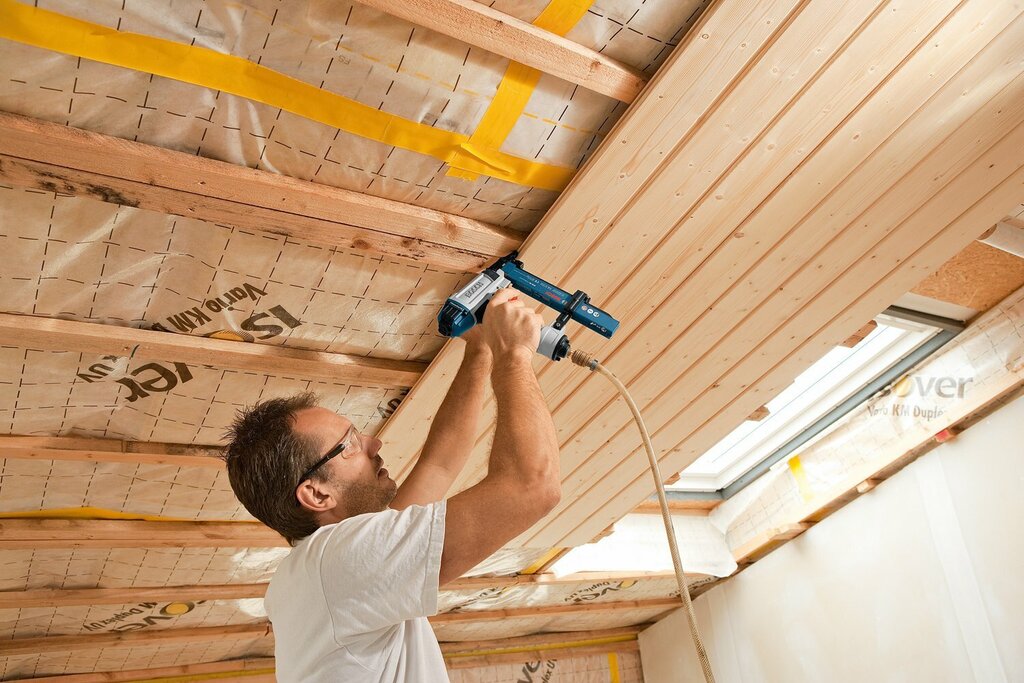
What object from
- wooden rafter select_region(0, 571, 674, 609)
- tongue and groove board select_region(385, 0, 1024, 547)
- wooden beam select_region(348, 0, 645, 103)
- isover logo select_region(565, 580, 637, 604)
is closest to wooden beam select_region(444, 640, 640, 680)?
isover logo select_region(565, 580, 637, 604)

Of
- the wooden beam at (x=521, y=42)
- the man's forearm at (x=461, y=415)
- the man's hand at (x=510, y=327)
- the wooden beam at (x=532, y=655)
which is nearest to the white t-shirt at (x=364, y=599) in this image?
the man's hand at (x=510, y=327)

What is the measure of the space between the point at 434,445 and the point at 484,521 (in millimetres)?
585

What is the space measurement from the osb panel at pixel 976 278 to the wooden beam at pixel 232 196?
6.28 feet

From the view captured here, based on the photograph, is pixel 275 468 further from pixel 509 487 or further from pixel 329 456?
pixel 509 487

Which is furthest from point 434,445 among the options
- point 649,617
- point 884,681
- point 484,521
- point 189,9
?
point 649,617

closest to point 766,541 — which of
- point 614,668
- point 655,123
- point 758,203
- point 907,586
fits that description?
point 907,586

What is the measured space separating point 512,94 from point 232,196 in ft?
1.97

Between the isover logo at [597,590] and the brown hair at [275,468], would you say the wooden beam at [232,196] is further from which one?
the isover logo at [597,590]

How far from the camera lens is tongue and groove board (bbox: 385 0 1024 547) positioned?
1549 millimetres

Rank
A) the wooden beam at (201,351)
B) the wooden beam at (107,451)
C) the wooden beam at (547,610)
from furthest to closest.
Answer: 1. the wooden beam at (547,610)
2. the wooden beam at (107,451)
3. the wooden beam at (201,351)

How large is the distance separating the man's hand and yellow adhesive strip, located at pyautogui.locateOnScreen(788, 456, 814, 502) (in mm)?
3007

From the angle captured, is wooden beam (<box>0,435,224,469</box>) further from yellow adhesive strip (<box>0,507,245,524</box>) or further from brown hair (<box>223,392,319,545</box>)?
brown hair (<box>223,392,319,545</box>)

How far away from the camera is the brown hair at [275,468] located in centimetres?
135

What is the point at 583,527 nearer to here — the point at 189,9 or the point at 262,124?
the point at 262,124
